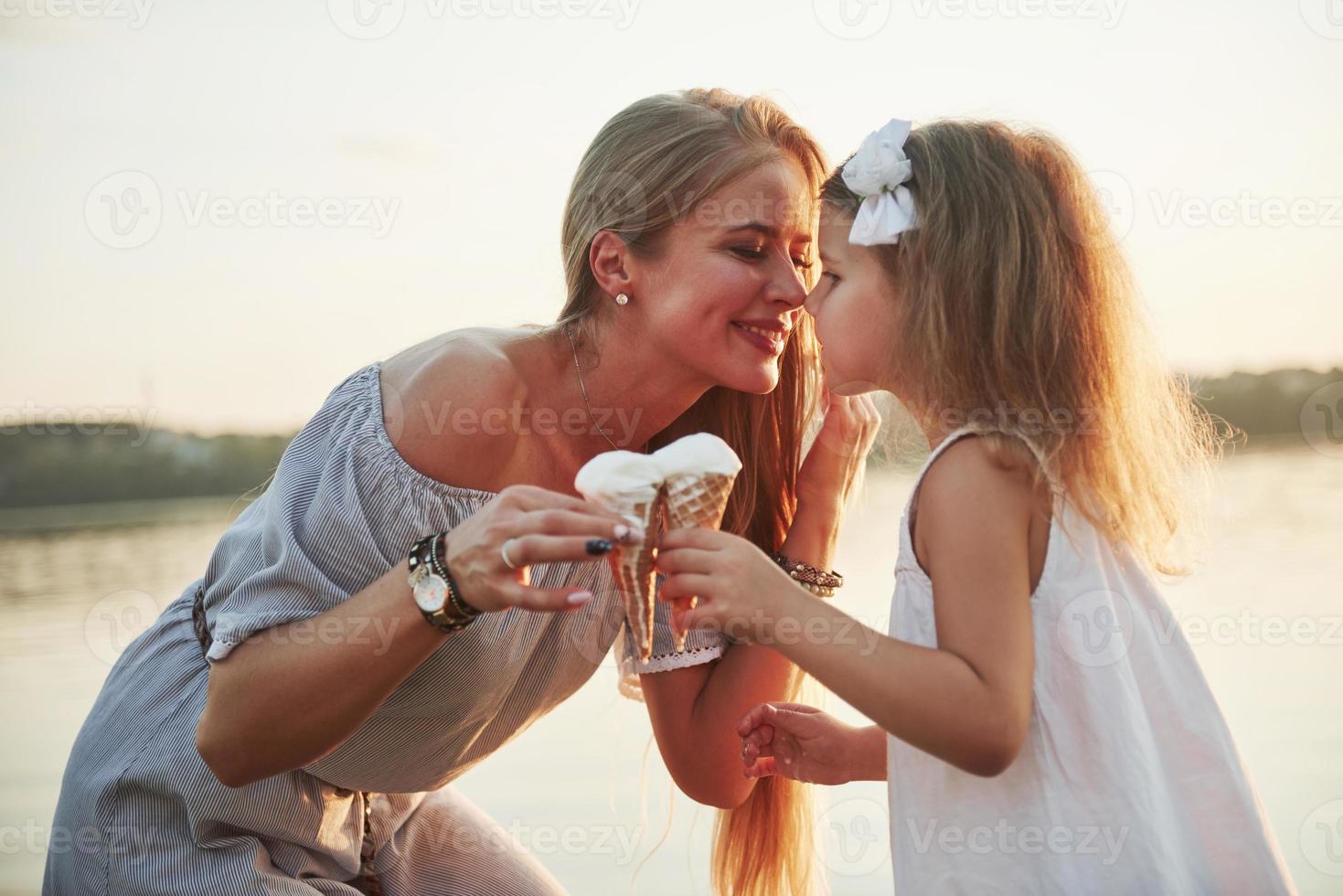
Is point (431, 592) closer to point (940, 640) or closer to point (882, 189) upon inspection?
point (940, 640)

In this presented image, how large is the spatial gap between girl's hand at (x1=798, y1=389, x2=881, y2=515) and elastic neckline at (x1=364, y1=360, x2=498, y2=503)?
0.86m

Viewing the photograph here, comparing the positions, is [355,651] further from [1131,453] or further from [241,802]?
[1131,453]

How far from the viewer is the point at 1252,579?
20.4 feet

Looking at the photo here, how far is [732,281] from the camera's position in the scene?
110 inches

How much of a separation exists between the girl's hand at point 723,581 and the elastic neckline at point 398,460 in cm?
66

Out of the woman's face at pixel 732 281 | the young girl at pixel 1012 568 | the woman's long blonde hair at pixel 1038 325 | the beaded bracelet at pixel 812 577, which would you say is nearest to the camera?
the young girl at pixel 1012 568

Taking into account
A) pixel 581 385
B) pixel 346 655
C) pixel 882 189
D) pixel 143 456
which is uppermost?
pixel 882 189

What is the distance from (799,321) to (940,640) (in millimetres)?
1425

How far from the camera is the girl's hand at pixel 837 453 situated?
3.04m

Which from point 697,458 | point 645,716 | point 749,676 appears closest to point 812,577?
point 749,676

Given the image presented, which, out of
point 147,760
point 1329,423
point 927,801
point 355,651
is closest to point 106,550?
point 147,760

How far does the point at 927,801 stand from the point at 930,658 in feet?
1.37

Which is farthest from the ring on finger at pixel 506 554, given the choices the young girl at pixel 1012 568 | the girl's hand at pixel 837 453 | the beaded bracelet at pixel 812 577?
the girl's hand at pixel 837 453

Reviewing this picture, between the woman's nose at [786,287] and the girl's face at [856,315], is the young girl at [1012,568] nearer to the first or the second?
the girl's face at [856,315]
